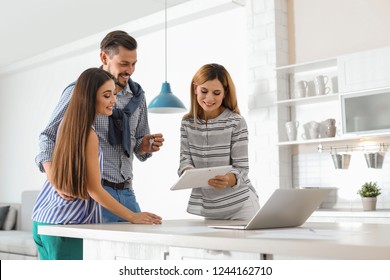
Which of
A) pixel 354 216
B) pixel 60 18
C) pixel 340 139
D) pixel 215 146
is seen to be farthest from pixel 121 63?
pixel 60 18

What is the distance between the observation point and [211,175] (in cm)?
194

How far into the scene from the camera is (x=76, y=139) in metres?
1.79

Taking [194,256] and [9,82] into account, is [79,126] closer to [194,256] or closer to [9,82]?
[194,256]

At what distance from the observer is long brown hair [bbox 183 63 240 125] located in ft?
7.41

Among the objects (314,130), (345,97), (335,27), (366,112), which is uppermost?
(335,27)

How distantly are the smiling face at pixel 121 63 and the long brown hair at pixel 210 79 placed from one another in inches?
11.9

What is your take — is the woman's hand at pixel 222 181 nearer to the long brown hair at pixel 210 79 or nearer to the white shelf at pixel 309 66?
the long brown hair at pixel 210 79

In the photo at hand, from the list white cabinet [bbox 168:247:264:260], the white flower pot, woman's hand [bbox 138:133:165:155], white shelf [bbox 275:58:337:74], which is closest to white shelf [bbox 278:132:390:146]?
the white flower pot

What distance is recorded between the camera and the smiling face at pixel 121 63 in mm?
2107

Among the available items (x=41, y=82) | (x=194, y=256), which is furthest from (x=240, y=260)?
(x=41, y=82)

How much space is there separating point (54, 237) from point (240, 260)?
32.8 inches

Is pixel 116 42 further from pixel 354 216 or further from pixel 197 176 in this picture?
pixel 354 216

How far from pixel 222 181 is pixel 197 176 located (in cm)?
Answer: 21

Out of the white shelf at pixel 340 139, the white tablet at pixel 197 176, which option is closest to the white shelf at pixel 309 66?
the white shelf at pixel 340 139
